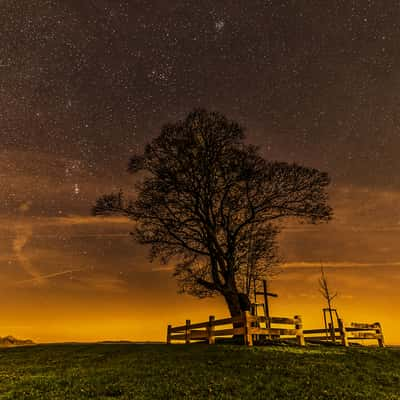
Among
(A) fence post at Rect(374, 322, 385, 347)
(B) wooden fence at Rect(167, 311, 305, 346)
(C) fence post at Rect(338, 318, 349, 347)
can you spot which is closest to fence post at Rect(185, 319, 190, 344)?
(B) wooden fence at Rect(167, 311, 305, 346)

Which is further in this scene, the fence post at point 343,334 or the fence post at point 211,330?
the fence post at point 343,334

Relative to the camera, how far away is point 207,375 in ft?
44.7

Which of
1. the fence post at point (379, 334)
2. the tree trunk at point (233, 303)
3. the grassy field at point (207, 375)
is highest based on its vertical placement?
the tree trunk at point (233, 303)

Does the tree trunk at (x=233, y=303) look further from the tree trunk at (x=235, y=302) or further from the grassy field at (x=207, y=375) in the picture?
the grassy field at (x=207, y=375)

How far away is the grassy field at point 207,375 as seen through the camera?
1198cm

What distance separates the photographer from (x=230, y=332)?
68.5 feet

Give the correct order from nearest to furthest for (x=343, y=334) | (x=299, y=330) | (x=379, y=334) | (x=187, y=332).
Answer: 1. (x=299, y=330)
2. (x=187, y=332)
3. (x=343, y=334)
4. (x=379, y=334)

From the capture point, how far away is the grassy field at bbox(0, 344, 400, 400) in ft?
39.3

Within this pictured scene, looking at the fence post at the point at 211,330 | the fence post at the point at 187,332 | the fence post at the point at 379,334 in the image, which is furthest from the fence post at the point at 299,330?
the fence post at the point at 379,334

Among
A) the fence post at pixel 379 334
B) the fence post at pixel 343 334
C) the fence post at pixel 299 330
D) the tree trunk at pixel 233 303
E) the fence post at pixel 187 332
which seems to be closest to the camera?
the fence post at pixel 299 330

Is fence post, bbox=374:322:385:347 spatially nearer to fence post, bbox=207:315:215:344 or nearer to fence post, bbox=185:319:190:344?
fence post, bbox=207:315:215:344

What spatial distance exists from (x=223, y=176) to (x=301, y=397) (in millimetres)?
17282

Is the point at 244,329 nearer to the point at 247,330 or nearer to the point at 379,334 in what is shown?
the point at 247,330

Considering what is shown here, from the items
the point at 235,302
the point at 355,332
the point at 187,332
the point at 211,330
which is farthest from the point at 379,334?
the point at 187,332
